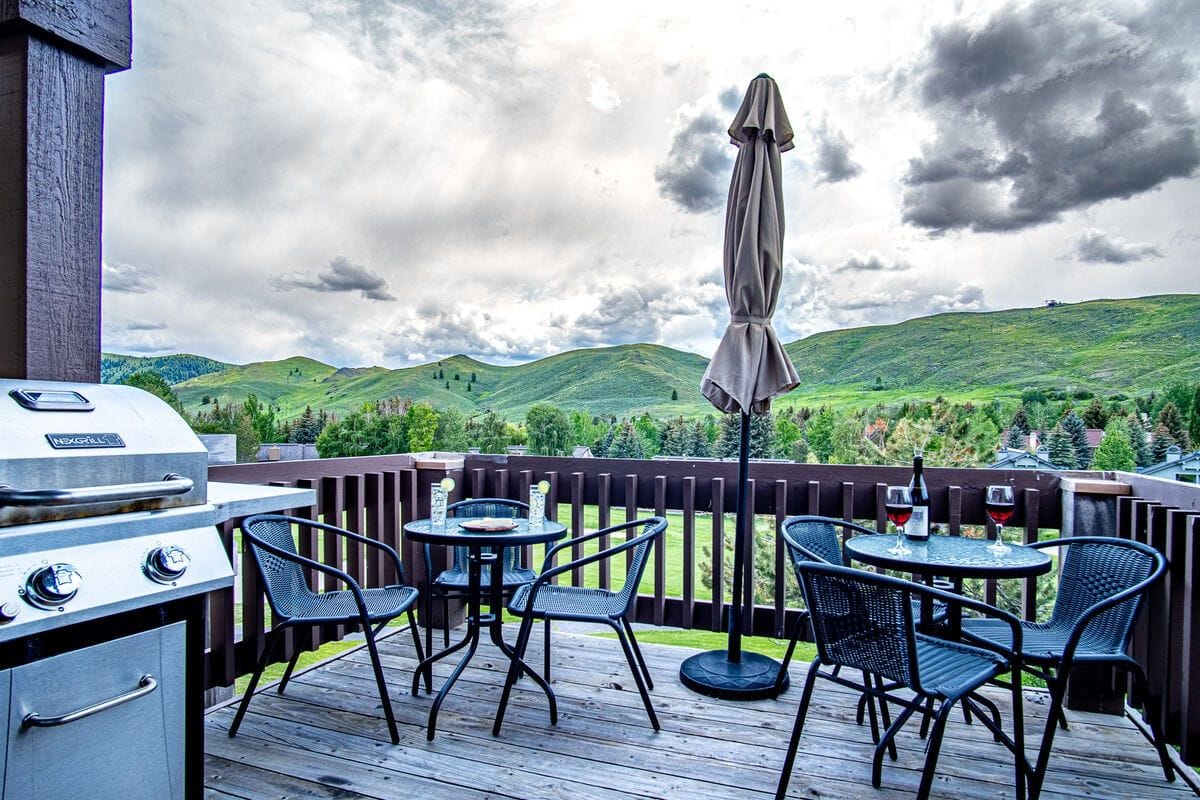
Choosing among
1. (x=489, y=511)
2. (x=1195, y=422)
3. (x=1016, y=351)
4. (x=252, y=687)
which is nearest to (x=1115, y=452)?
(x=1195, y=422)

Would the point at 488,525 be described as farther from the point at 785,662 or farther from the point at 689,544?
the point at 785,662

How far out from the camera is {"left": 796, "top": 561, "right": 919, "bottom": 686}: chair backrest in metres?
1.86

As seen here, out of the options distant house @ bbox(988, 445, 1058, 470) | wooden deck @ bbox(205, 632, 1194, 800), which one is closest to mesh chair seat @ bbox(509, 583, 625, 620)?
wooden deck @ bbox(205, 632, 1194, 800)

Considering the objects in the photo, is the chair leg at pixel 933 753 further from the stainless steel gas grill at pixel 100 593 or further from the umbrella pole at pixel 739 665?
the stainless steel gas grill at pixel 100 593

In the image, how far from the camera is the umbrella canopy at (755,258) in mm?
2998

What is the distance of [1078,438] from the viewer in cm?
551

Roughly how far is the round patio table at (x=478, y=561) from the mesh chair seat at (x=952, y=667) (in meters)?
1.41

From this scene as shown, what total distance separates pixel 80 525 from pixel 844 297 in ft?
50.8

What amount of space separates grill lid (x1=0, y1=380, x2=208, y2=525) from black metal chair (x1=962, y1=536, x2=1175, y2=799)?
8.14 feet

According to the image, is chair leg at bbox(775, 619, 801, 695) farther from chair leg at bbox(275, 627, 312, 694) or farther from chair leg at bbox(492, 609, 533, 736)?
chair leg at bbox(275, 627, 312, 694)

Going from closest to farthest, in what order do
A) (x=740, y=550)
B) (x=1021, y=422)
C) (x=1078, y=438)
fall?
(x=740, y=550), (x=1078, y=438), (x=1021, y=422)

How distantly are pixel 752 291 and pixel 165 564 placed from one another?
243cm

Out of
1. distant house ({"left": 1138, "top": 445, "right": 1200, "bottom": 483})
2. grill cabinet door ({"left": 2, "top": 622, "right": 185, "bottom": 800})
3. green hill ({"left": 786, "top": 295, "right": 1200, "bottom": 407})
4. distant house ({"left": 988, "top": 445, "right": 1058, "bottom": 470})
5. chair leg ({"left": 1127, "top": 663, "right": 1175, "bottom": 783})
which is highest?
green hill ({"left": 786, "top": 295, "right": 1200, "bottom": 407})

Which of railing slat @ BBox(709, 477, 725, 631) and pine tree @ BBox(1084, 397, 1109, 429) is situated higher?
pine tree @ BBox(1084, 397, 1109, 429)
